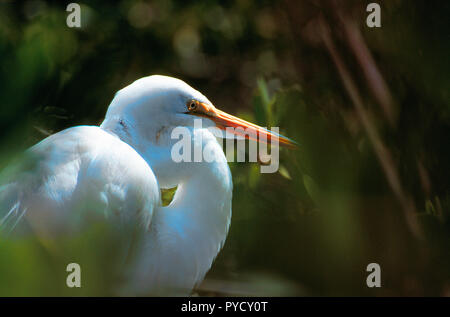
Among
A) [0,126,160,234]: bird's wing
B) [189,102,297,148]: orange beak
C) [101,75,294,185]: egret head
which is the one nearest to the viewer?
[0,126,160,234]: bird's wing

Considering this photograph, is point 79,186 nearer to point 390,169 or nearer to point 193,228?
point 193,228

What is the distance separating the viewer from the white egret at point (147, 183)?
3.63 feet

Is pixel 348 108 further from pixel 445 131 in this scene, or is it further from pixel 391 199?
pixel 445 131

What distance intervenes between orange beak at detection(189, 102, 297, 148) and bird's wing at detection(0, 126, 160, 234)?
25 cm

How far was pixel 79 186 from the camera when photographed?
114 cm

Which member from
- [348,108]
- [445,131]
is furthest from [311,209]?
[445,131]

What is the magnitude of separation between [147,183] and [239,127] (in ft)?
1.12

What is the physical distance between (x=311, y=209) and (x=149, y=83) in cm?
53

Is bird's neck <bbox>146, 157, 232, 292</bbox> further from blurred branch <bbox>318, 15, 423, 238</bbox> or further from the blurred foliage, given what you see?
blurred branch <bbox>318, 15, 423, 238</bbox>

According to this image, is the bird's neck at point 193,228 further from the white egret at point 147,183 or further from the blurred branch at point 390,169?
the blurred branch at point 390,169

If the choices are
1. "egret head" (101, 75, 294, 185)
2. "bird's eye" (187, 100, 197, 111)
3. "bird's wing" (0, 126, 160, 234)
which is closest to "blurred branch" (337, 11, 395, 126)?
"egret head" (101, 75, 294, 185)

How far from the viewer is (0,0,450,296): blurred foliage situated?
67 cm

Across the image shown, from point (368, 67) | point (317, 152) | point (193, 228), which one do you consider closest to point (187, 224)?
point (193, 228)

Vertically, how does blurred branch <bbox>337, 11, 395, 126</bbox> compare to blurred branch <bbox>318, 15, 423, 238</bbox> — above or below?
above
